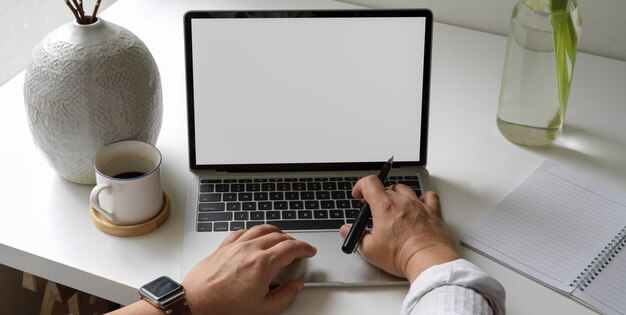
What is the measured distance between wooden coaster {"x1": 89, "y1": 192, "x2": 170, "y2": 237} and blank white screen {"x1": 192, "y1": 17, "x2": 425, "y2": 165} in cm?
11

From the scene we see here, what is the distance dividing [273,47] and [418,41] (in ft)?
0.67

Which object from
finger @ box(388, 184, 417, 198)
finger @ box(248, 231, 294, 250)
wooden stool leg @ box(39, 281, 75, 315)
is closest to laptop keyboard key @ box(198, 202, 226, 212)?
finger @ box(248, 231, 294, 250)

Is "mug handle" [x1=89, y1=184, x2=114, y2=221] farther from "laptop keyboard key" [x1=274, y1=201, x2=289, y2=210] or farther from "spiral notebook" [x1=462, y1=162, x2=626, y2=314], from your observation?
"spiral notebook" [x1=462, y1=162, x2=626, y2=314]

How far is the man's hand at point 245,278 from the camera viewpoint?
2.85ft

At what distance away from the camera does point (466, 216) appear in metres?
1.04

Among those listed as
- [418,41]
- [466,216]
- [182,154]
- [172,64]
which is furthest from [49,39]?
[466,216]

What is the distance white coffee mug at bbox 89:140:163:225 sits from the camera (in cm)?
95

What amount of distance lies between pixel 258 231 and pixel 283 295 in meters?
0.10

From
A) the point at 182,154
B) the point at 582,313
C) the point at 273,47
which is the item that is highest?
the point at 273,47

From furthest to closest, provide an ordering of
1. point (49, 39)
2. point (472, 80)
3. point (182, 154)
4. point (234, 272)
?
point (472, 80)
point (182, 154)
point (49, 39)
point (234, 272)

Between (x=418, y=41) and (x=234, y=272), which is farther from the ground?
(x=418, y=41)

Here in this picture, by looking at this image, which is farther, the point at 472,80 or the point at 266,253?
the point at 472,80

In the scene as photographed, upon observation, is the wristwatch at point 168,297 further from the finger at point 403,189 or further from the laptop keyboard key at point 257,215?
the finger at point 403,189

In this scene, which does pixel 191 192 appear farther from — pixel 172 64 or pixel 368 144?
pixel 172 64
